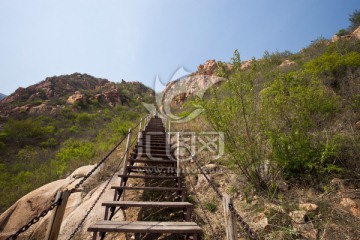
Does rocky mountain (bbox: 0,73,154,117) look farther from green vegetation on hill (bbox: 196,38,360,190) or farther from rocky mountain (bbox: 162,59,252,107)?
green vegetation on hill (bbox: 196,38,360,190)

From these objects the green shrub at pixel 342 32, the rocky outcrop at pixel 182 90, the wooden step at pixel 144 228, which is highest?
the green shrub at pixel 342 32

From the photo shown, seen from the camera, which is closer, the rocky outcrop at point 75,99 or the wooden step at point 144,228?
the wooden step at point 144,228

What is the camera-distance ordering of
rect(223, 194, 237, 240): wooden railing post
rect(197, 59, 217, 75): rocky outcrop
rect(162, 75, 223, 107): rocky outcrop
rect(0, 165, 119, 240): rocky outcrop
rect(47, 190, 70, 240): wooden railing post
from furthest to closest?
rect(197, 59, 217, 75): rocky outcrop, rect(162, 75, 223, 107): rocky outcrop, rect(0, 165, 119, 240): rocky outcrop, rect(47, 190, 70, 240): wooden railing post, rect(223, 194, 237, 240): wooden railing post

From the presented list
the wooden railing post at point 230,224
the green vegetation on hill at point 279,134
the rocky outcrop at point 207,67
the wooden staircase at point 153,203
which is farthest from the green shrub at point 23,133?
the rocky outcrop at point 207,67

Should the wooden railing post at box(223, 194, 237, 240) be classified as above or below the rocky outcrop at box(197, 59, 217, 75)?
below

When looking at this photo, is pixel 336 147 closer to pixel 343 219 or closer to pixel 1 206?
pixel 343 219

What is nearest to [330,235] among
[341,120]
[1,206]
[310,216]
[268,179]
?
[310,216]

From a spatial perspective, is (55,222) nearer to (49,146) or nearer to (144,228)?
(144,228)

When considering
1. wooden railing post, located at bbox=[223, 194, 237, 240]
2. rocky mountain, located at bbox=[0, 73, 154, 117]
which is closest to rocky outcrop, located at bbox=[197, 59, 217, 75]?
rocky mountain, located at bbox=[0, 73, 154, 117]

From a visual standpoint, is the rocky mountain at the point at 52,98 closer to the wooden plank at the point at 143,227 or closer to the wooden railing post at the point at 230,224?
the wooden plank at the point at 143,227

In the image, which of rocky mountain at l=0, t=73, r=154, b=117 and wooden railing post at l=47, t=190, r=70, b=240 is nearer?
wooden railing post at l=47, t=190, r=70, b=240

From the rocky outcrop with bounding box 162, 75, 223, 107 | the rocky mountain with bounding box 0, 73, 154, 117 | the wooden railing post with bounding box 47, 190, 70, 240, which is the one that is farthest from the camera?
the rocky outcrop with bounding box 162, 75, 223, 107

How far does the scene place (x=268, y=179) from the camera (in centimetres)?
386

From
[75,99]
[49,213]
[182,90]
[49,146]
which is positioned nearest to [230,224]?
[49,213]
